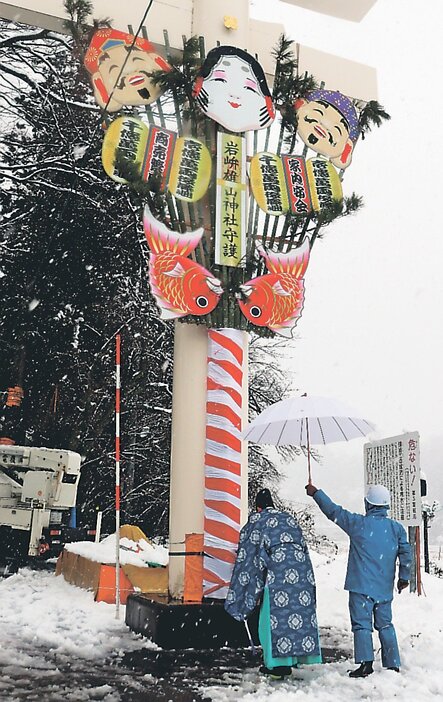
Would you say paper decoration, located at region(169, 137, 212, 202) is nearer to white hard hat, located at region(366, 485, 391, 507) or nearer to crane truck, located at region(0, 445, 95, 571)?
white hard hat, located at region(366, 485, 391, 507)

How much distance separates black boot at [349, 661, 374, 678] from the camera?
17.8 ft

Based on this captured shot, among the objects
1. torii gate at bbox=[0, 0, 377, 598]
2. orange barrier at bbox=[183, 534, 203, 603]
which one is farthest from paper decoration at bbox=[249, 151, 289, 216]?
orange barrier at bbox=[183, 534, 203, 603]

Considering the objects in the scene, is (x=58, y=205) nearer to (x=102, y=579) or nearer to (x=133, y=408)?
(x=133, y=408)

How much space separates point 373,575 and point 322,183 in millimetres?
4784

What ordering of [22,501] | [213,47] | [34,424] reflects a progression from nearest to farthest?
[213,47]
[22,501]
[34,424]

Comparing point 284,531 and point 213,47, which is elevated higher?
point 213,47

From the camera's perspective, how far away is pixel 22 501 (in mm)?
14320

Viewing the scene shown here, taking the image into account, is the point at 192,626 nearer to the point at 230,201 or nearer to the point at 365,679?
the point at 365,679

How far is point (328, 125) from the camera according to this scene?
29.6 feet

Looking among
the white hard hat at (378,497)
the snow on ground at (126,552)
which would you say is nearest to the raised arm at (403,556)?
the white hard hat at (378,497)

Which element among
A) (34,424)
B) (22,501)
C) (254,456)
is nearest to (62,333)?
(34,424)

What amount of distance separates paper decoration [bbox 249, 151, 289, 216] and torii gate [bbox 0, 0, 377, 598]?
1572 millimetres

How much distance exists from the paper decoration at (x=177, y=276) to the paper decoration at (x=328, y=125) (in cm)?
220

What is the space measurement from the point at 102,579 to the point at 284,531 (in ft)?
13.1
